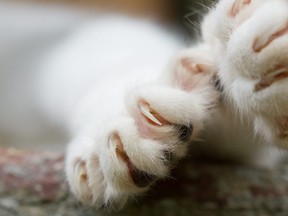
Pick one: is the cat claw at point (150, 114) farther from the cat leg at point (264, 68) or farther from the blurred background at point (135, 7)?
the blurred background at point (135, 7)

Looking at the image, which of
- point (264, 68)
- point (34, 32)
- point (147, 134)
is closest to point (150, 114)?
point (147, 134)

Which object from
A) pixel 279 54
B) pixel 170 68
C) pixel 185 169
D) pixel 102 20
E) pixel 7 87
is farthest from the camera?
pixel 102 20

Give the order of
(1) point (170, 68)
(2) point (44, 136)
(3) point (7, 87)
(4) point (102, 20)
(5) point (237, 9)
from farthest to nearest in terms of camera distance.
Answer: (4) point (102, 20), (3) point (7, 87), (2) point (44, 136), (1) point (170, 68), (5) point (237, 9)

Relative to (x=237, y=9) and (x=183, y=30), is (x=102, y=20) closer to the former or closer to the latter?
(x=183, y=30)

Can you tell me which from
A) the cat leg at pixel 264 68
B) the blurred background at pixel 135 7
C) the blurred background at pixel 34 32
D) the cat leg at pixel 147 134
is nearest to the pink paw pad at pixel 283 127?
the cat leg at pixel 264 68

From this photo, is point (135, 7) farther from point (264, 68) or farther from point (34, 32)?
point (264, 68)

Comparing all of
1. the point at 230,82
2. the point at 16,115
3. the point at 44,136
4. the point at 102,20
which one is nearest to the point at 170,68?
the point at 230,82
